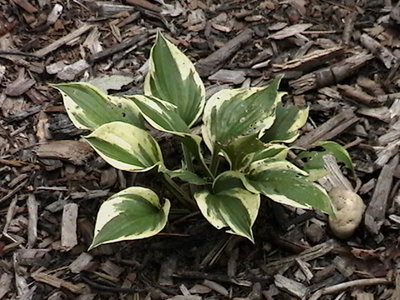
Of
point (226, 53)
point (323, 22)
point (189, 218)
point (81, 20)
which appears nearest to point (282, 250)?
point (189, 218)

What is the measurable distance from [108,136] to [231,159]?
43 centimetres

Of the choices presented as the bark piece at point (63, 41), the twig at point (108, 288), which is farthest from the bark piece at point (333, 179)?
the bark piece at point (63, 41)

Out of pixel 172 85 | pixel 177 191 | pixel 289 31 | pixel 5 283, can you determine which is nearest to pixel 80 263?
pixel 5 283

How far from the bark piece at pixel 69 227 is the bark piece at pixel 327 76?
103 centimetres

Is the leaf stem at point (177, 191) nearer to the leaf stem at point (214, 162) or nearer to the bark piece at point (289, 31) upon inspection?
the leaf stem at point (214, 162)

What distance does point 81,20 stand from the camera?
3.05 meters

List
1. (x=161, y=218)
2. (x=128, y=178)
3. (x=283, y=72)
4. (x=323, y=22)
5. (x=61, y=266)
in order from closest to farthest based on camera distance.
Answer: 1. (x=161, y=218)
2. (x=61, y=266)
3. (x=128, y=178)
4. (x=283, y=72)
5. (x=323, y=22)

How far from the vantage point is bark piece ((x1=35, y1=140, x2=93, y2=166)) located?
2564 millimetres

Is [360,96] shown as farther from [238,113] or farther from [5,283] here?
[5,283]

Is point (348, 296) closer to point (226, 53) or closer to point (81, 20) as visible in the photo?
point (226, 53)

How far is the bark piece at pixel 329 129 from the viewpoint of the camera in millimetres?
2570

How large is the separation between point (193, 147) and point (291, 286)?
0.58 meters

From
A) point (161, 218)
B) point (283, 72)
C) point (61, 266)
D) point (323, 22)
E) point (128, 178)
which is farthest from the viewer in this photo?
point (323, 22)

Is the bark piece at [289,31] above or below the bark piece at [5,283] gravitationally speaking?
above
